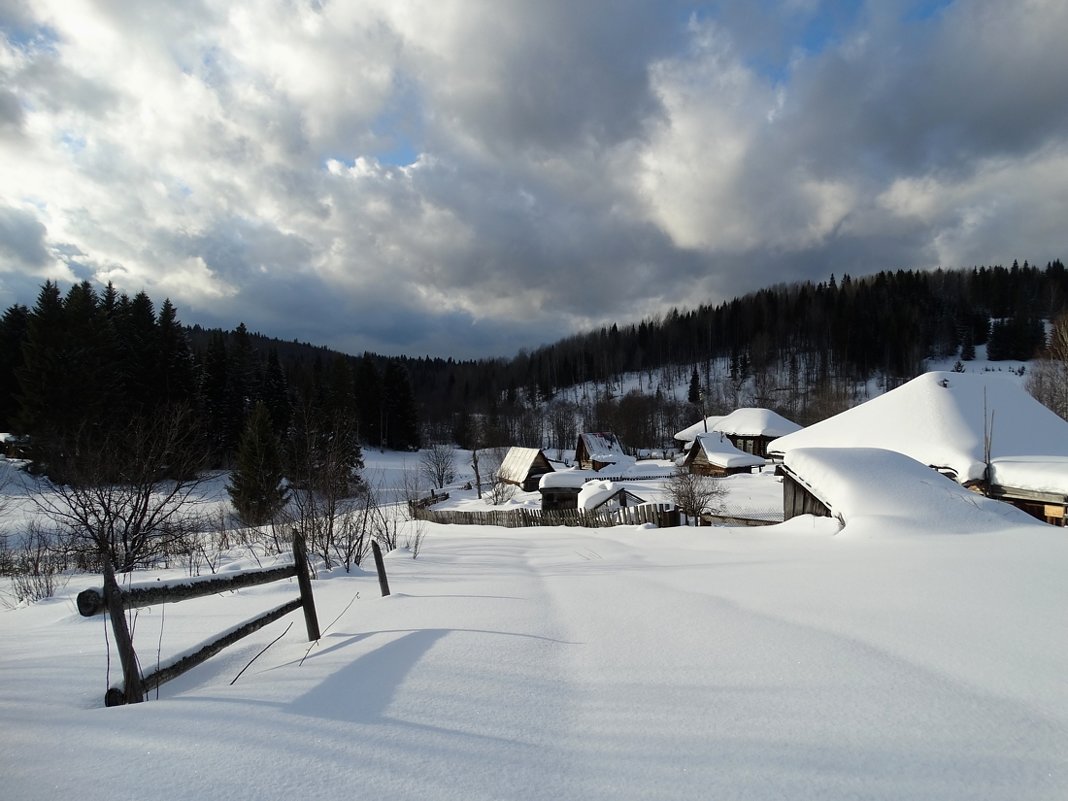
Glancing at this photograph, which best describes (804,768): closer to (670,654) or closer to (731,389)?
(670,654)

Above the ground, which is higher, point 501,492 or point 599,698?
point 599,698

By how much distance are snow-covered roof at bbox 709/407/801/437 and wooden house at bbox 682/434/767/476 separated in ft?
10.6

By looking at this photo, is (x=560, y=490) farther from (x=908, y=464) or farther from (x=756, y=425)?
(x=756, y=425)

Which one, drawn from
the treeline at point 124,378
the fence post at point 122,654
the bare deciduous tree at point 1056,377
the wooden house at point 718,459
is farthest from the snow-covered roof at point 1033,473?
the treeline at point 124,378

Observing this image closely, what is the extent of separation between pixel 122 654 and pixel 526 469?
3911 centimetres

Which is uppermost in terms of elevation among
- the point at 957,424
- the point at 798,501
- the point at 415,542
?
the point at 957,424

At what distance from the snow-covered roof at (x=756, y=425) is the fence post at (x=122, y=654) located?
51.0 meters

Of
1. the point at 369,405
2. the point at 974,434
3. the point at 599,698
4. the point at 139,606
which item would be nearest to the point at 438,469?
the point at 369,405

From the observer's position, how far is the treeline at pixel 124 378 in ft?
107

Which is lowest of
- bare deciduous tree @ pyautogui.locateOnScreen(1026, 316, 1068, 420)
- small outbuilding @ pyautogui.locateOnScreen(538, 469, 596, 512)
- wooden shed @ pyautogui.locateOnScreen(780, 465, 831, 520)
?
small outbuilding @ pyautogui.locateOnScreen(538, 469, 596, 512)

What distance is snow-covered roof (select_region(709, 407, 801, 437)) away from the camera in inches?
1884

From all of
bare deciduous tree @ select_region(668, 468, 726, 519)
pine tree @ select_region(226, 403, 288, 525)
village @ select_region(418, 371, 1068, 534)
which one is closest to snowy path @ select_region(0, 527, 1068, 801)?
village @ select_region(418, 371, 1068, 534)

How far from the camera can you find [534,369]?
132 meters

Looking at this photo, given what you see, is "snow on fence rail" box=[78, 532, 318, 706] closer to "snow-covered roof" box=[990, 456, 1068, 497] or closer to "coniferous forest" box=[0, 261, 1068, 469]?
"coniferous forest" box=[0, 261, 1068, 469]
